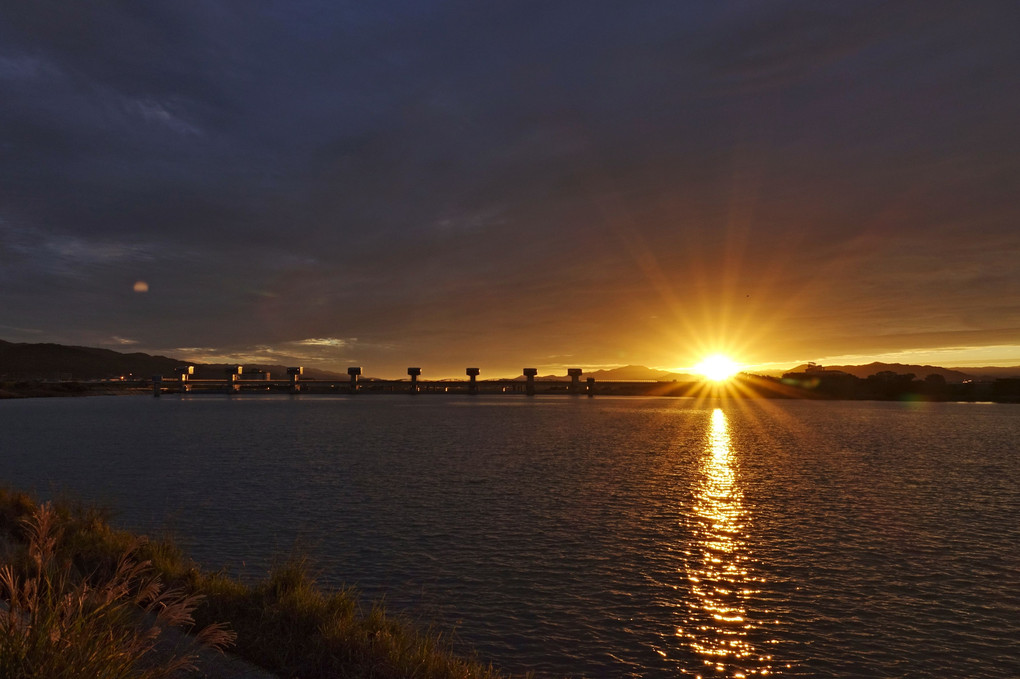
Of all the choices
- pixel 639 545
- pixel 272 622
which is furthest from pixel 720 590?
pixel 272 622

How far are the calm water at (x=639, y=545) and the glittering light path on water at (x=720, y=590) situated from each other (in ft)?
0.26

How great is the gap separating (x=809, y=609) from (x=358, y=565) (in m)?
12.8

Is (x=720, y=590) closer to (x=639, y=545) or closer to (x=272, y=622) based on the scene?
(x=639, y=545)

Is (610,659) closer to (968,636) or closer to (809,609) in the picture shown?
(809,609)

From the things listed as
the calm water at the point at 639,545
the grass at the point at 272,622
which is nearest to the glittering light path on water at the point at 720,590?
the calm water at the point at 639,545

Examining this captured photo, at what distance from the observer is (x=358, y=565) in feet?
61.7

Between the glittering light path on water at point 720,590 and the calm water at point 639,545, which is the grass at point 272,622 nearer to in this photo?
the calm water at point 639,545

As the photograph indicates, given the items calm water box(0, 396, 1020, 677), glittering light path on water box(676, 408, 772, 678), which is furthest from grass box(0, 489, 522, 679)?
glittering light path on water box(676, 408, 772, 678)

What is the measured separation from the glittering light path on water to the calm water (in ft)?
0.26

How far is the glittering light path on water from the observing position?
12.9 m

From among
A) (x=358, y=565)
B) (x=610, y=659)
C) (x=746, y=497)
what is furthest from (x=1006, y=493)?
(x=358, y=565)

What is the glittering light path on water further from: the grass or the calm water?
the grass

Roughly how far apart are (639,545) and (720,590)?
4.92m

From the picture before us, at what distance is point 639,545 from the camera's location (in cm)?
2192
